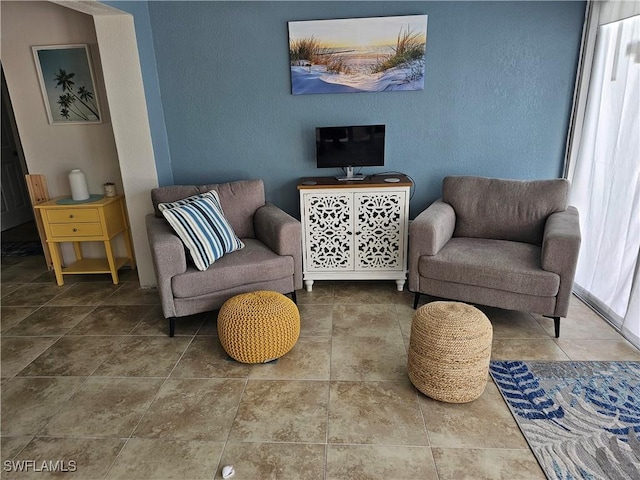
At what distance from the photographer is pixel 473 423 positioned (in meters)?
1.82

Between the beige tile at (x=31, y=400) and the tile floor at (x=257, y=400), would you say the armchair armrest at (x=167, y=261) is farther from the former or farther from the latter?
the beige tile at (x=31, y=400)

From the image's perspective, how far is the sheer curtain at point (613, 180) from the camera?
2.42 metres

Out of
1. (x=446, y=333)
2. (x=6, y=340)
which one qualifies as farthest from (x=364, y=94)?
(x=6, y=340)

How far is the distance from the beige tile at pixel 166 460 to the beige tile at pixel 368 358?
28.3 inches

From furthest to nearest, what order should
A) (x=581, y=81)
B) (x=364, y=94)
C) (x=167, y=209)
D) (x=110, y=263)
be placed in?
(x=110, y=263), (x=364, y=94), (x=581, y=81), (x=167, y=209)

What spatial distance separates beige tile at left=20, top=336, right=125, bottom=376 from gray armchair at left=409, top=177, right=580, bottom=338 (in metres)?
1.94

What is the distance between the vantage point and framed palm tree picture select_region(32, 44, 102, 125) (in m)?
3.23

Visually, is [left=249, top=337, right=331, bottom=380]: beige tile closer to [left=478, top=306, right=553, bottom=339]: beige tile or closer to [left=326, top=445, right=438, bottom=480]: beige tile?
[left=326, top=445, right=438, bottom=480]: beige tile

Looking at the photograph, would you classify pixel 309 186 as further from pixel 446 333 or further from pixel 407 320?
pixel 446 333

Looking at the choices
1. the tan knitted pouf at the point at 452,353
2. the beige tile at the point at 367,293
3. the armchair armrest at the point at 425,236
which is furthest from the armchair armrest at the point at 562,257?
the beige tile at the point at 367,293

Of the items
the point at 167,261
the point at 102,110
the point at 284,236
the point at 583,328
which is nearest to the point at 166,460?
the point at 167,261

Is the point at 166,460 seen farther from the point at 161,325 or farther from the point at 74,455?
the point at 161,325

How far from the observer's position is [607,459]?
162 centimetres

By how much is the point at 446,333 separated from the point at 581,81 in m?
2.28
